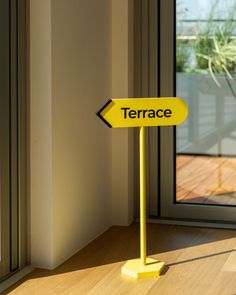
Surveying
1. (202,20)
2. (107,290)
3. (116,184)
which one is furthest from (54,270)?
(202,20)

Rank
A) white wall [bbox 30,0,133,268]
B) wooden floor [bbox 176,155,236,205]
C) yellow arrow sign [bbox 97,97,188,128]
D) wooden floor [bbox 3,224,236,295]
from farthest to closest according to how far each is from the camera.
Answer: wooden floor [bbox 176,155,236,205], white wall [bbox 30,0,133,268], yellow arrow sign [bbox 97,97,188,128], wooden floor [bbox 3,224,236,295]

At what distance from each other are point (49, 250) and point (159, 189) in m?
1.25

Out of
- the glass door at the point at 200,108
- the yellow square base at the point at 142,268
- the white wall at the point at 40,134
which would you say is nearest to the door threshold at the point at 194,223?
the glass door at the point at 200,108

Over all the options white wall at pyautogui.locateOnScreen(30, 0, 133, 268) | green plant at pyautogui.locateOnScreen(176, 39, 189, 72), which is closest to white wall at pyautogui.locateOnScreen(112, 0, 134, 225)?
white wall at pyautogui.locateOnScreen(30, 0, 133, 268)

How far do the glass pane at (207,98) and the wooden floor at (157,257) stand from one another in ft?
1.24

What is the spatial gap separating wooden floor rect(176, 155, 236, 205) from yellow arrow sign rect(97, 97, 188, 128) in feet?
3.62

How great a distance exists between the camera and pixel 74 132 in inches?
136

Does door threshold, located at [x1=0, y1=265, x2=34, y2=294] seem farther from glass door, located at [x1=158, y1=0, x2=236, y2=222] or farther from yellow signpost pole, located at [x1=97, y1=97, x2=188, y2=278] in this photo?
glass door, located at [x1=158, y1=0, x2=236, y2=222]

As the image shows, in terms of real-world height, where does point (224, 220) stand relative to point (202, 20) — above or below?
below

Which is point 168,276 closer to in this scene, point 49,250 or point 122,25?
point 49,250

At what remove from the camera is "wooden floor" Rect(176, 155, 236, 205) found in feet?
13.5

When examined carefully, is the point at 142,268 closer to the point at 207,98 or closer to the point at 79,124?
the point at 79,124

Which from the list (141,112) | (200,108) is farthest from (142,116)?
(200,108)

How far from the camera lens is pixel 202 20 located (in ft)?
13.4
